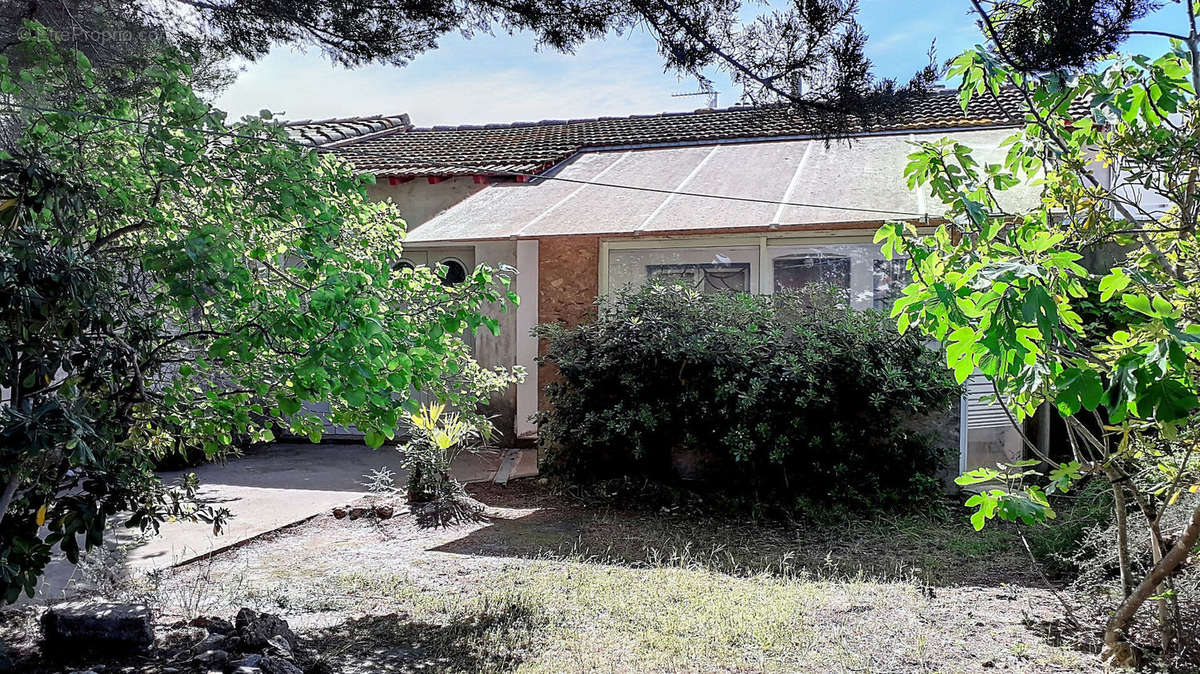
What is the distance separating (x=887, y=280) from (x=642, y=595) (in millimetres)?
5472

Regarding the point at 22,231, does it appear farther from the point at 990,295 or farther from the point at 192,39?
the point at 990,295

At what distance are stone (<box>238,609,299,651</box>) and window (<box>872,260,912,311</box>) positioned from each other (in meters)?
6.97

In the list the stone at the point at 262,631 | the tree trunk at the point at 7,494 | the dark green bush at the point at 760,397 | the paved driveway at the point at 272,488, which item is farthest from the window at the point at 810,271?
the tree trunk at the point at 7,494

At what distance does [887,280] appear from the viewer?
956 cm

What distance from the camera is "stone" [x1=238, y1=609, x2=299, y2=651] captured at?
4.30m

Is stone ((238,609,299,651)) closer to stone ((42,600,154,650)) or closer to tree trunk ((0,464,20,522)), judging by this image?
stone ((42,600,154,650))

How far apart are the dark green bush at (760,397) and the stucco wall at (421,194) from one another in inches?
203

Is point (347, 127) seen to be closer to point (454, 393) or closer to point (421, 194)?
point (421, 194)

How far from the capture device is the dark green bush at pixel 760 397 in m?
8.16

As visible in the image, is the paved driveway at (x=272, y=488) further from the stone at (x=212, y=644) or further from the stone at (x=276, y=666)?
the stone at (x=276, y=666)

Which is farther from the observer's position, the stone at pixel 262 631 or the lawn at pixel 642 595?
the lawn at pixel 642 595

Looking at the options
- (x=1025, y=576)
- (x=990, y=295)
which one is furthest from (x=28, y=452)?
(x=1025, y=576)

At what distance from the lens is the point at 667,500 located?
344 inches

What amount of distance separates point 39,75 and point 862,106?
419cm
